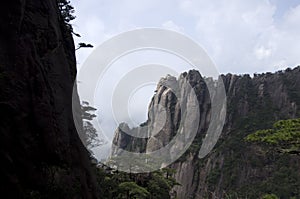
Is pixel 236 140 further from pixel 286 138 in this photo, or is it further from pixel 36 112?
pixel 36 112

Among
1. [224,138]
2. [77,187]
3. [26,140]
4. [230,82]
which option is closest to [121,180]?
[77,187]

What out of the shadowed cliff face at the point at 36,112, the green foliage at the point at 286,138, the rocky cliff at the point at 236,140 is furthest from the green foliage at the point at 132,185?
the rocky cliff at the point at 236,140

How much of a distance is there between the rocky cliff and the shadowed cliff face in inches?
1095

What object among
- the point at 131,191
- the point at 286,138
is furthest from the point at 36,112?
the point at 286,138

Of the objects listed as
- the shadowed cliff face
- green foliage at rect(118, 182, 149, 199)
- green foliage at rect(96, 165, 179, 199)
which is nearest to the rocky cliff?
green foliage at rect(96, 165, 179, 199)

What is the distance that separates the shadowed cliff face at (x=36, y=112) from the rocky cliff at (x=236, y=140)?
27.8 meters

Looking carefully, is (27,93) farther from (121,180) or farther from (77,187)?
(121,180)

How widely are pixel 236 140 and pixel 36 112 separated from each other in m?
41.8

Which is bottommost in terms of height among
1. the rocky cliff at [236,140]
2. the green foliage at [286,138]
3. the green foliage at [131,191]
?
the green foliage at [131,191]

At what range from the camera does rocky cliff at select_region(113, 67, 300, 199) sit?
1549 inches

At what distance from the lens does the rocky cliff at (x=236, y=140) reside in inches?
1549

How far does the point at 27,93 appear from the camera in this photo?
25.1 feet

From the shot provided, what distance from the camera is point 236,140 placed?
46062 millimetres

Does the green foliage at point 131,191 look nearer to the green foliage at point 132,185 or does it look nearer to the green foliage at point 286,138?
the green foliage at point 132,185
